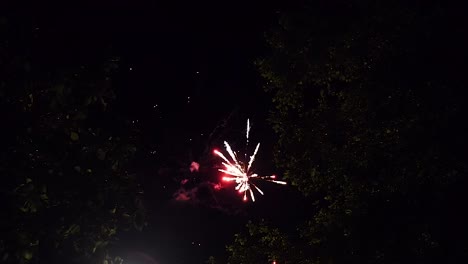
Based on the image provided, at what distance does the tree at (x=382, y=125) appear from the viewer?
6785 mm

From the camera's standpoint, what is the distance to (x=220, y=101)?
19.5 metres

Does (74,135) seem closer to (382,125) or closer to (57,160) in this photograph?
(57,160)

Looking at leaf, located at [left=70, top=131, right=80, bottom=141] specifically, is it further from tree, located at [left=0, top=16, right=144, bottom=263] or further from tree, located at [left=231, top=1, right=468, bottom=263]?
tree, located at [left=231, top=1, right=468, bottom=263]

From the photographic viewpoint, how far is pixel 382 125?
7574mm

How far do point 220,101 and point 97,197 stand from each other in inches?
532

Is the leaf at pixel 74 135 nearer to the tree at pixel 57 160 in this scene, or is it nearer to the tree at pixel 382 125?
the tree at pixel 57 160

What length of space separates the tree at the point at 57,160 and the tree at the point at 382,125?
325 cm

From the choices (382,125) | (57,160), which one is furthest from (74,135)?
(382,125)

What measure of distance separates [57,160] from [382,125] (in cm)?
491

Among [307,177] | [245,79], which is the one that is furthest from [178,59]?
[307,177]

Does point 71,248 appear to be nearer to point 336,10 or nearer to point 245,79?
point 336,10

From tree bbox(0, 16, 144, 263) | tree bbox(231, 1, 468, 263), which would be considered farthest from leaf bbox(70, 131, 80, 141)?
tree bbox(231, 1, 468, 263)

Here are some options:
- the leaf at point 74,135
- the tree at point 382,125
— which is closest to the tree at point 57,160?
the leaf at point 74,135

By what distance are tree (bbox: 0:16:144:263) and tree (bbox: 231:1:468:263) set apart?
325 centimetres
